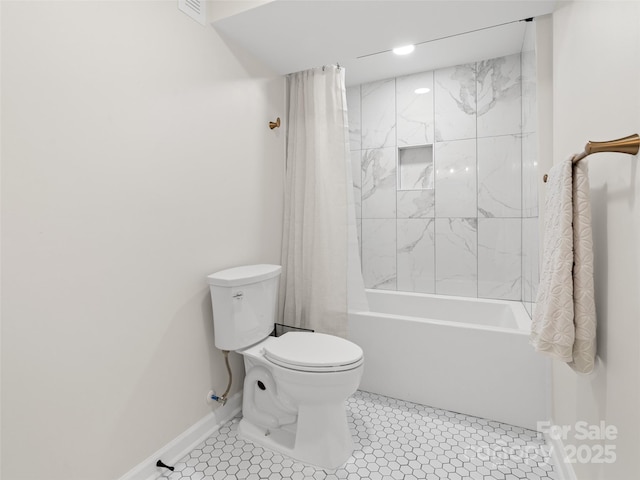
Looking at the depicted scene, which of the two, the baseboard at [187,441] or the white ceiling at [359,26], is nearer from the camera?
the baseboard at [187,441]

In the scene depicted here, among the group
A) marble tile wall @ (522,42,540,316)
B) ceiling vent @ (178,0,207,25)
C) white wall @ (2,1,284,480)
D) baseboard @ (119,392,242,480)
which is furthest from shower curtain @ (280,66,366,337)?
marble tile wall @ (522,42,540,316)

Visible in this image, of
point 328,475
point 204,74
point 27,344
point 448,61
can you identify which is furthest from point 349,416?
point 448,61

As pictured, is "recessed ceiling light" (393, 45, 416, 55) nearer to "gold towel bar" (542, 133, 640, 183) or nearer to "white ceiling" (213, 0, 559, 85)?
"white ceiling" (213, 0, 559, 85)

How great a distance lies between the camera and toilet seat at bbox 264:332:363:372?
1.50 meters

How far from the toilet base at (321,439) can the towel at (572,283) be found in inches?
37.3

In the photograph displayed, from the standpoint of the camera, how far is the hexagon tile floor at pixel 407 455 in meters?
1.49

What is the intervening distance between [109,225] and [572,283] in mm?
1586

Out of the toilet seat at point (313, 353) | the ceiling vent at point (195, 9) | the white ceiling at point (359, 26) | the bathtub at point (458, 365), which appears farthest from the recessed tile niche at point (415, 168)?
the ceiling vent at point (195, 9)

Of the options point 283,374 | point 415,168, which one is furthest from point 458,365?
point 415,168

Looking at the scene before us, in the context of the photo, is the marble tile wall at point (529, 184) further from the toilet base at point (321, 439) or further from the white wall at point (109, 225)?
the white wall at point (109, 225)

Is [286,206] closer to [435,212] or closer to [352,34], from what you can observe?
[352,34]

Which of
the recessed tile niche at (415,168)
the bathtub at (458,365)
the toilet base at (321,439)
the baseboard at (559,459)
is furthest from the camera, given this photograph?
the recessed tile niche at (415,168)

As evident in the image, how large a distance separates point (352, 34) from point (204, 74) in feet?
2.69

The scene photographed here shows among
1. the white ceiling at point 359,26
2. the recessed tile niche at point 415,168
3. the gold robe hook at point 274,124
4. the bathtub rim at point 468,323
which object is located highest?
the white ceiling at point 359,26
